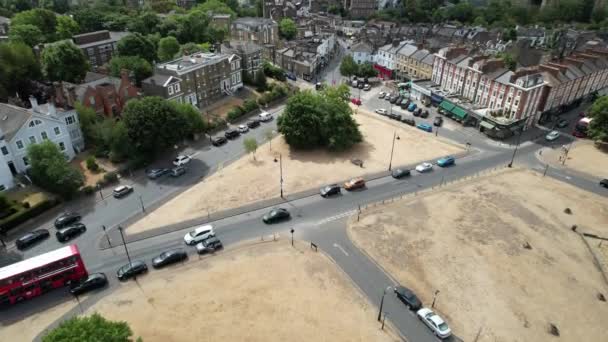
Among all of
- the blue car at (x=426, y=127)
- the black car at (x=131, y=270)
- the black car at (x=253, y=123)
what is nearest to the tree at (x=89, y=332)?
the black car at (x=131, y=270)

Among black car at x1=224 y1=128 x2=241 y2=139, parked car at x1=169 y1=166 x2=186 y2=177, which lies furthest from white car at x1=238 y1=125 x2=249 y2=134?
parked car at x1=169 y1=166 x2=186 y2=177

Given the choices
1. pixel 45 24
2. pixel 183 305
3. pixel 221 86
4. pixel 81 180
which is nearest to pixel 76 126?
pixel 81 180

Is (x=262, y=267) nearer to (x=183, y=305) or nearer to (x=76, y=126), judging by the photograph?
(x=183, y=305)

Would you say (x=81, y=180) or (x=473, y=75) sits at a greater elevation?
(x=473, y=75)

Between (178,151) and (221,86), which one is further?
(221,86)

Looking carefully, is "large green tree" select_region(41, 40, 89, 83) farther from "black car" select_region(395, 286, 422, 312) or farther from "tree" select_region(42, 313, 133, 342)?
"black car" select_region(395, 286, 422, 312)

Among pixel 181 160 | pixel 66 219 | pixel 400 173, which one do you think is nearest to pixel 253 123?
pixel 181 160
